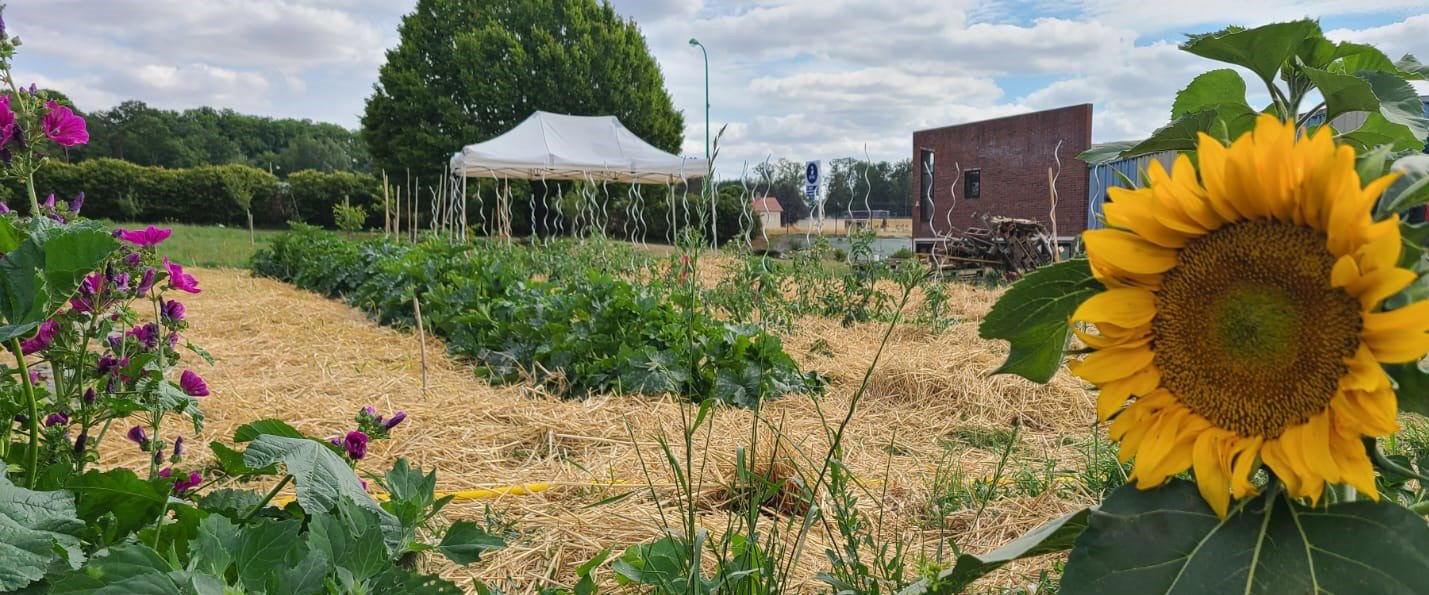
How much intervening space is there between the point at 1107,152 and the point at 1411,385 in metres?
0.50

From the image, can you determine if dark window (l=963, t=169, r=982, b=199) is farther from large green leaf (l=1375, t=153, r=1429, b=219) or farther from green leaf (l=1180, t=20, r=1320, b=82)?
large green leaf (l=1375, t=153, r=1429, b=219)

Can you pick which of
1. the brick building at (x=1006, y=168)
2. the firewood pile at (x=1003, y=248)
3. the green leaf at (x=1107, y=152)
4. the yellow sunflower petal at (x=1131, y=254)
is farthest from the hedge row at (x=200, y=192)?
the yellow sunflower petal at (x=1131, y=254)

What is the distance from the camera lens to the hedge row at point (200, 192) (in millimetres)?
26922

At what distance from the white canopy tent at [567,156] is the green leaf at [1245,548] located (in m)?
11.6

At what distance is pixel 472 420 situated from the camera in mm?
3264

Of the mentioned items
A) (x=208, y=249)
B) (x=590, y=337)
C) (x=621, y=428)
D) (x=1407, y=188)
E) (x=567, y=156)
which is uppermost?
(x=567, y=156)

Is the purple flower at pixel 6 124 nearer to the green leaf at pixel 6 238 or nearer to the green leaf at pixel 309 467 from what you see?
the green leaf at pixel 6 238

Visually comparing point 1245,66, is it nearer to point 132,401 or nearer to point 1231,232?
point 1231,232

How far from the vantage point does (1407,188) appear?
2.04 feet

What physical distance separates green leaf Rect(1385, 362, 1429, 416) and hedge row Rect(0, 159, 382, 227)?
2781cm

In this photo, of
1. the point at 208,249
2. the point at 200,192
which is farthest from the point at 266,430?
the point at 200,192

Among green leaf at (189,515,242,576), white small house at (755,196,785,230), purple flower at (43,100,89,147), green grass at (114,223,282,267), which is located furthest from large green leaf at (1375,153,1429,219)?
green grass at (114,223,282,267)

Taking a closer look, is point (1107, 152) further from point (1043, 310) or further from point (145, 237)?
point (145, 237)

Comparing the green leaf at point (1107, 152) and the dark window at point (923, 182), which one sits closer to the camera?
the green leaf at point (1107, 152)
